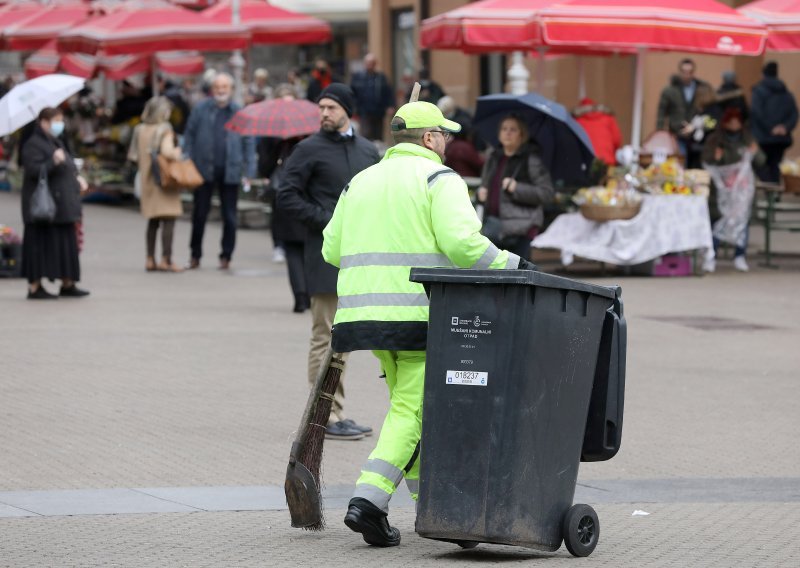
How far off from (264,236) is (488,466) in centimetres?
1638

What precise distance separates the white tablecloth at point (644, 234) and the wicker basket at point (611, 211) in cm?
16

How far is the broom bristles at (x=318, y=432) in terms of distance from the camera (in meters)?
6.85

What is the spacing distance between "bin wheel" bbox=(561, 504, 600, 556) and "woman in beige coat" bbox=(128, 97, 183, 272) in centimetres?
1148

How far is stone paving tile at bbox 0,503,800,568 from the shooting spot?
6359mm

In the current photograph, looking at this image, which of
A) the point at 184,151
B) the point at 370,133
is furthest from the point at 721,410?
the point at 370,133

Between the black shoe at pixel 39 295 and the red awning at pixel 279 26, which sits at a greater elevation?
the red awning at pixel 279 26

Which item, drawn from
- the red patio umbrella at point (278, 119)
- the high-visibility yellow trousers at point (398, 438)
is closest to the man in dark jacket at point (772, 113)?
the red patio umbrella at point (278, 119)

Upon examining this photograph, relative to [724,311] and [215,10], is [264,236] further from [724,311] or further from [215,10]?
[724,311]

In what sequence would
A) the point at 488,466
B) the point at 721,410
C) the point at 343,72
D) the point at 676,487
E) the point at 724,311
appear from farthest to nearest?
the point at 343,72
the point at 724,311
the point at 721,410
the point at 676,487
the point at 488,466

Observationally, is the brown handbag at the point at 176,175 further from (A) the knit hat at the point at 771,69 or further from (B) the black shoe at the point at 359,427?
(B) the black shoe at the point at 359,427

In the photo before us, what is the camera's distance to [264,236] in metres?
22.4

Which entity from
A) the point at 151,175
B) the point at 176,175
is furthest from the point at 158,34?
the point at 176,175

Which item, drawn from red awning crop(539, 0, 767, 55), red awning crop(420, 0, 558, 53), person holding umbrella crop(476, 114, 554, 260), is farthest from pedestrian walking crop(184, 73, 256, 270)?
person holding umbrella crop(476, 114, 554, 260)

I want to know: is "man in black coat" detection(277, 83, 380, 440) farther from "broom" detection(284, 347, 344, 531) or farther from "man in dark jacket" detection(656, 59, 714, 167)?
"man in dark jacket" detection(656, 59, 714, 167)
